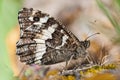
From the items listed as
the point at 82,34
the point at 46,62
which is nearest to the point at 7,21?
the point at 82,34

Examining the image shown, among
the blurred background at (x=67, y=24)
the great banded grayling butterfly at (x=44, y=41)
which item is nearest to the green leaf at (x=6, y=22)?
the blurred background at (x=67, y=24)

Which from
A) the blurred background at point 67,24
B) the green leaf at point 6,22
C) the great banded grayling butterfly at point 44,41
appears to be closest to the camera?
the great banded grayling butterfly at point 44,41

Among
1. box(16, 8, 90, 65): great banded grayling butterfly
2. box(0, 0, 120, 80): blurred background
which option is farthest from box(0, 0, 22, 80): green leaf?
box(16, 8, 90, 65): great banded grayling butterfly

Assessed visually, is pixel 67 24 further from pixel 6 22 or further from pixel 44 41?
pixel 44 41

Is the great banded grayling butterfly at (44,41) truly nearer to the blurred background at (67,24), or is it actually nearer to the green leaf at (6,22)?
the blurred background at (67,24)

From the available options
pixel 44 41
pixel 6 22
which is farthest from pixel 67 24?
pixel 44 41

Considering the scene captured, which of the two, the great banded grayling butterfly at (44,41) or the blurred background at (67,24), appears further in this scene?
the blurred background at (67,24)
